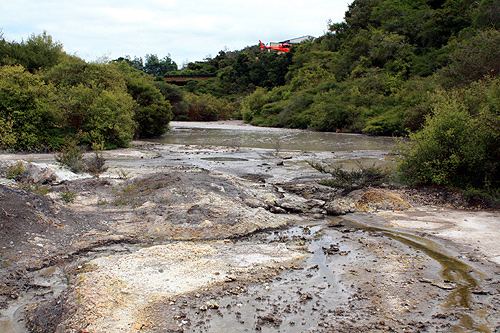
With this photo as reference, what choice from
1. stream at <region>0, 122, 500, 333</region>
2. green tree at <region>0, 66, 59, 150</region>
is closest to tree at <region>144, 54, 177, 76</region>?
green tree at <region>0, 66, 59, 150</region>

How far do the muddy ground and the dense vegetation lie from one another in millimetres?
1654

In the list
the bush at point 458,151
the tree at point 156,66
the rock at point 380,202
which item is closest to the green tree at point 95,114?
the rock at point 380,202

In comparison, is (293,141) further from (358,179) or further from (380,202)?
(380,202)

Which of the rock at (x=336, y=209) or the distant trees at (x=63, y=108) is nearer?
the rock at (x=336, y=209)

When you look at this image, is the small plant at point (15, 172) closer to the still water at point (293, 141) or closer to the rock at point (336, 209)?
the rock at point (336, 209)

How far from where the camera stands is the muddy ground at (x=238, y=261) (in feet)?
14.0

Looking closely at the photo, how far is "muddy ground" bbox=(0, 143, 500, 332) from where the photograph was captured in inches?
168

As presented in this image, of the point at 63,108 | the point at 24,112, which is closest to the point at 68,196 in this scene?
the point at 24,112

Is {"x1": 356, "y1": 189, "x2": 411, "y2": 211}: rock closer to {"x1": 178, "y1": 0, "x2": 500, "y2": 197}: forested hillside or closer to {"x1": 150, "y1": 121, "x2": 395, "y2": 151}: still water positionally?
{"x1": 178, "y1": 0, "x2": 500, "y2": 197}: forested hillside

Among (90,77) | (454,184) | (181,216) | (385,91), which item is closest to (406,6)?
(385,91)

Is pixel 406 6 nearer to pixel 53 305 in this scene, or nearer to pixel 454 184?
pixel 454 184

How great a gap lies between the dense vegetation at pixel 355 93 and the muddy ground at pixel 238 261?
1.65 meters

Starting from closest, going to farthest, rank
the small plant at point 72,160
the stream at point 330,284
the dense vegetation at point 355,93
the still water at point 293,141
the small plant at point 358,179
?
1. the stream at point 330,284
2. the dense vegetation at point 355,93
3. the small plant at point 358,179
4. the small plant at point 72,160
5. the still water at point 293,141

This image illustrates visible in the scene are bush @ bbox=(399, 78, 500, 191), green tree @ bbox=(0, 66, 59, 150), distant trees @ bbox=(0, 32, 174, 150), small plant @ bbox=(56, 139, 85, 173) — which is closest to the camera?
bush @ bbox=(399, 78, 500, 191)
